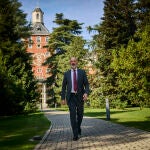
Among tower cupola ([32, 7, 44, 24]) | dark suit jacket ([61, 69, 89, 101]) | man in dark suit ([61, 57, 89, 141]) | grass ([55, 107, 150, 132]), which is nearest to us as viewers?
man in dark suit ([61, 57, 89, 141])

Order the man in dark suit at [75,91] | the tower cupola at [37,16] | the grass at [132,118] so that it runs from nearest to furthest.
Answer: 1. the man in dark suit at [75,91]
2. the grass at [132,118]
3. the tower cupola at [37,16]

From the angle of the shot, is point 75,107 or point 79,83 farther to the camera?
point 79,83

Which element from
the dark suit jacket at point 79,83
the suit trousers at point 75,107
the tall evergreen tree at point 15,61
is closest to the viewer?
the suit trousers at point 75,107

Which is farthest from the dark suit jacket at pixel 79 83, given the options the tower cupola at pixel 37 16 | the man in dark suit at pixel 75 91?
the tower cupola at pixel 37 16

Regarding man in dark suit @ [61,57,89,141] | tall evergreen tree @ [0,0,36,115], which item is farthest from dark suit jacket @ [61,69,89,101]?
tall evergreen tree @ [0,0,36,115]

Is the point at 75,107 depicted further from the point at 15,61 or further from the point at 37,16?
the point at 37,16

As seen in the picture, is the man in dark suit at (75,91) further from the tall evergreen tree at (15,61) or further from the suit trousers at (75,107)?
the tall evergreen tree at (15,61)

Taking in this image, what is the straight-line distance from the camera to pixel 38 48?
4931 inches

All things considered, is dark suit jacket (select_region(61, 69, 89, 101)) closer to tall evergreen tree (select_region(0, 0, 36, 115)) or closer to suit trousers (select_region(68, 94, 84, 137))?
suit trousers (select_region(68, 94, 84, 137))

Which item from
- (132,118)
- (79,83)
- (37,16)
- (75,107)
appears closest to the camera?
(75,107)

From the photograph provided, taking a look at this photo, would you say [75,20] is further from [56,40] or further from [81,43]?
[81,43]

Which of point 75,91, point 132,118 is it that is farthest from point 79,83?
point 132,118

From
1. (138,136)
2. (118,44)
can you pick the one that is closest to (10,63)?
(118,44)

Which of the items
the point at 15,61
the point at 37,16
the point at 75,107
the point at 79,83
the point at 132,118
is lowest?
the point at 132,118
